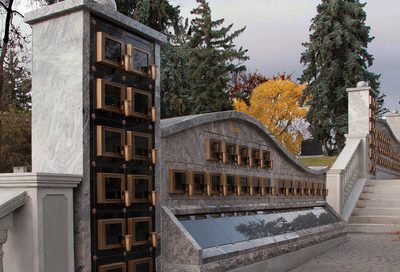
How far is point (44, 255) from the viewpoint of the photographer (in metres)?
4.13

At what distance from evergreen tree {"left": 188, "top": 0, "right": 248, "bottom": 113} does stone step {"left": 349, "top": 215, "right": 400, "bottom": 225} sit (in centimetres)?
1521

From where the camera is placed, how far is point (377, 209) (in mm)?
13555

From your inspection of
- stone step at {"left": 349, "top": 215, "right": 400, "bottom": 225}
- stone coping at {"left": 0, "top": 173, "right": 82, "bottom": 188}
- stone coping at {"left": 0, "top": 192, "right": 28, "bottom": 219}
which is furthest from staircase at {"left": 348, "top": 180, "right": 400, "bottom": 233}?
stone coping at {"left": 0, "top": 192, "right": 28, "bottom": 219}

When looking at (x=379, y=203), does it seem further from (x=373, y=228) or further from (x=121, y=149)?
(x=121, y=149)

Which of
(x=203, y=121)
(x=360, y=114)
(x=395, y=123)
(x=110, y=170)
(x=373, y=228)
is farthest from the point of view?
(x=395, y=123)

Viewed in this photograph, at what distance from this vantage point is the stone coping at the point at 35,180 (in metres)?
4.07

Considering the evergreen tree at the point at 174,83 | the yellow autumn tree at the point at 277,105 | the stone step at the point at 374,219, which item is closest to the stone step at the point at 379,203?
the stone step at the point at 374,219

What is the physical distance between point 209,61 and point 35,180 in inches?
1015

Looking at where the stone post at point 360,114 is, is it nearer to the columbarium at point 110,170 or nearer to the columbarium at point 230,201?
the columbarium at point 230,201

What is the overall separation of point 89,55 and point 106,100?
1.53 feet

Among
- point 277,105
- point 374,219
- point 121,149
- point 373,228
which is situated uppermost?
point 277,105

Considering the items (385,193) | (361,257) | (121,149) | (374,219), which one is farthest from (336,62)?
(121,149)

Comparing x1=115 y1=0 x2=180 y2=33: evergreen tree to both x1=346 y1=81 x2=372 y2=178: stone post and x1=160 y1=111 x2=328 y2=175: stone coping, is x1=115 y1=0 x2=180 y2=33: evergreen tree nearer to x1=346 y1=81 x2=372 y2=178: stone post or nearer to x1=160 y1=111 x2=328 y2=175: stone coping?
x1=346 y1=81 x2=372 y2=178: stone post

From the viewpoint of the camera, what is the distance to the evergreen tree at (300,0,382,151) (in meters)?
24.4
